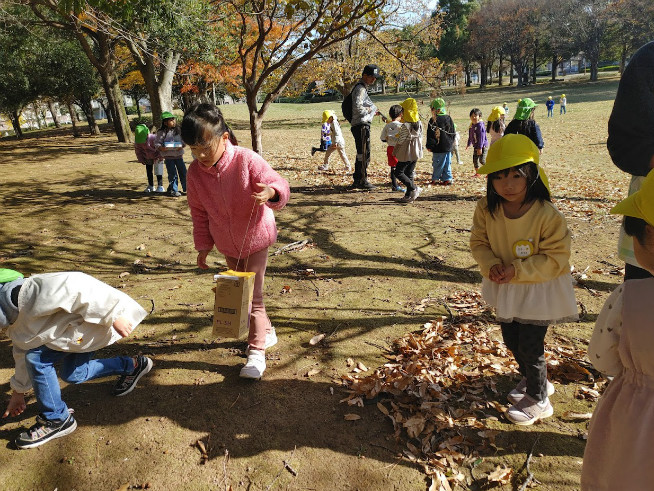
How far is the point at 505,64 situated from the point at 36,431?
3140 inches

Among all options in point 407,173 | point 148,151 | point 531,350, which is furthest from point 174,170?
point 531,350

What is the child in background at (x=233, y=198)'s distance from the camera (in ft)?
9.32

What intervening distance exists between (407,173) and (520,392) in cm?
620

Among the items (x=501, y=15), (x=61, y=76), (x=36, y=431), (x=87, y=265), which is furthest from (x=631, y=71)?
(x=501, y=15)

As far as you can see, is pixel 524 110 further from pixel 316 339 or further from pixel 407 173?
pixel 316 339

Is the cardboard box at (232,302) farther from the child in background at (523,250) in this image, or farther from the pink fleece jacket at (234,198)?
the child in background at (523,250)

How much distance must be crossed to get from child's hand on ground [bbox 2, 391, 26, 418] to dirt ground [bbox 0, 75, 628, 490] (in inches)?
5.3

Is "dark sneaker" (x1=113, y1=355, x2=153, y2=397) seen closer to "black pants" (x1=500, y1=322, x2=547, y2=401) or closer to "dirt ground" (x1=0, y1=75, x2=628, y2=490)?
"dirt ground" (x1=0, y1=75, x2=628, y2=490)

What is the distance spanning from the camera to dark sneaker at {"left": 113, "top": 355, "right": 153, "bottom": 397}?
3.20m

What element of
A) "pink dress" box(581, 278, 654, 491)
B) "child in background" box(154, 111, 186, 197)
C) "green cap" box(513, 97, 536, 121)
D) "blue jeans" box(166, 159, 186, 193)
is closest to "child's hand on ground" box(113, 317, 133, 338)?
"pink dress" box(581, 278, 654, 491)

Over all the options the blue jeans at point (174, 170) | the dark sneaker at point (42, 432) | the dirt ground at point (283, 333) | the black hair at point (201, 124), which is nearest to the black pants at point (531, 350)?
the dirt ground at point (283, 333)

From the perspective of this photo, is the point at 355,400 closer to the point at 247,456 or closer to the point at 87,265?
the point at 247,456

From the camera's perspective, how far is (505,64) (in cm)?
6988

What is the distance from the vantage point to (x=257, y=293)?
3291 mm
